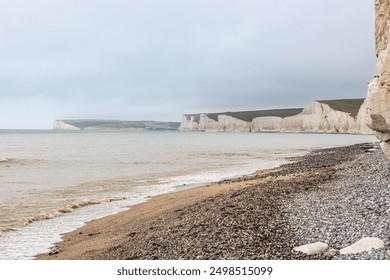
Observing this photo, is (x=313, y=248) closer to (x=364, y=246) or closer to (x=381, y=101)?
(x=364, y=246)

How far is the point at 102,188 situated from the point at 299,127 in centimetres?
16454

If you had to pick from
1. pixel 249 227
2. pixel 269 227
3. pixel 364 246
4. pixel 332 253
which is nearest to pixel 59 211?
pixel 249 227

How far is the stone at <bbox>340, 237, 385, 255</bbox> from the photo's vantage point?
264 inches

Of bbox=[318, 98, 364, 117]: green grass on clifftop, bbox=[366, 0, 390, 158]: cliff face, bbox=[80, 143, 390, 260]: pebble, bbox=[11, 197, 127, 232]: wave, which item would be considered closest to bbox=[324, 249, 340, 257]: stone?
bbox=[80, 143, 390, 260]: pebble

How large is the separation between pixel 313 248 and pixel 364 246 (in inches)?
35.1

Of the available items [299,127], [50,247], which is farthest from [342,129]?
[50,247]

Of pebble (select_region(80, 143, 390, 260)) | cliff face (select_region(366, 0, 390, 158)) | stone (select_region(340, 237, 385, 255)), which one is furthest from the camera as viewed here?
cliff face (select_region(366, 0, 390, 158))

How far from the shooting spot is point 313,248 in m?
7.11

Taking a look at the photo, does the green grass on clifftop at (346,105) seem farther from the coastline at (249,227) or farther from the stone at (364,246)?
the stone at (364,246)

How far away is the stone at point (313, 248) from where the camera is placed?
7047 millimetres

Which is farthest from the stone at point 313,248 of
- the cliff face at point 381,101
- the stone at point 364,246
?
the cliff face at point 381,101

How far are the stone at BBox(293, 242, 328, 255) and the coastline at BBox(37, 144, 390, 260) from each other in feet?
0.57

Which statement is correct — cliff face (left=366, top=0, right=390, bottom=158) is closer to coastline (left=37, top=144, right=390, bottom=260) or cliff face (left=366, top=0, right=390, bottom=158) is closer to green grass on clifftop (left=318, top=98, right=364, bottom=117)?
coastline (left=37, top=144, right=390, bottom=260)
